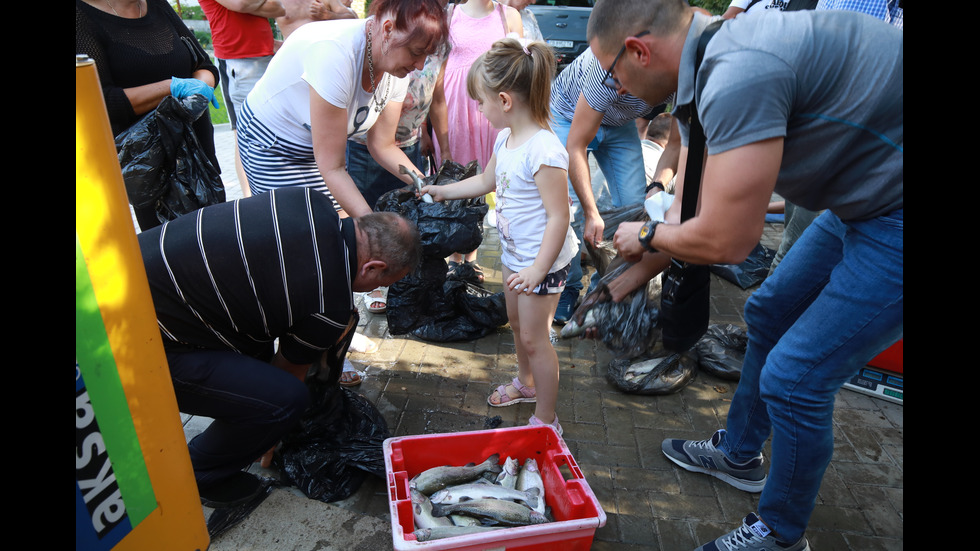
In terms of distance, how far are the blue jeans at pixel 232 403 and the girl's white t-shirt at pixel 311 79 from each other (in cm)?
112

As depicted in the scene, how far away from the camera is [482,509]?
82.5 inches

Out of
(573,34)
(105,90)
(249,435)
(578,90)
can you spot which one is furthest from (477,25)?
(573,34)

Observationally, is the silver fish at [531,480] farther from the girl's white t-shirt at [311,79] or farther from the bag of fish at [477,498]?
the girl's white t-shirt at [311,79]

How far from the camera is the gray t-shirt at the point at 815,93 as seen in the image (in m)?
1.51

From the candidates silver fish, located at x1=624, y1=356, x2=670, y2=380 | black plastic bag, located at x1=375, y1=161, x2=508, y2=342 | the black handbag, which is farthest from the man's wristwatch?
silver fish, located at x1=624, y1=356, x2=670, y2=380

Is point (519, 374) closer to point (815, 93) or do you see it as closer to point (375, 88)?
point (375, 88)

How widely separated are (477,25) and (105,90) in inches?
89.3

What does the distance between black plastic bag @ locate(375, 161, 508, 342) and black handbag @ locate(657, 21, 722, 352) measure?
120 cm

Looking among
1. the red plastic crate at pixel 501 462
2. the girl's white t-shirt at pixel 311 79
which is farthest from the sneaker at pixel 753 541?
the girl's white t-shirt at pixel 311 79

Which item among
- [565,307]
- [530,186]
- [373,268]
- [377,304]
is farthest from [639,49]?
A: [377,304]

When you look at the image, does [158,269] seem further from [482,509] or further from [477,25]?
[477,25]

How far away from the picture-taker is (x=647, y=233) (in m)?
2.00

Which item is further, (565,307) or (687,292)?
(565,307)

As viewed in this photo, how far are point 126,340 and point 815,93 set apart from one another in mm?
1832
